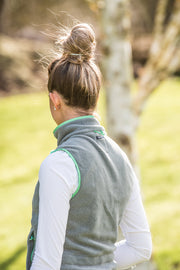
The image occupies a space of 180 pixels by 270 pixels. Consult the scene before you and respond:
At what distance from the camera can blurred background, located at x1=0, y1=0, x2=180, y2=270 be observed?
3670 millimetres

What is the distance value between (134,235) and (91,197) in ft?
1.27

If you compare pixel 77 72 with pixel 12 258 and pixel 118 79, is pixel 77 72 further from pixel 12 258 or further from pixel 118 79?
pixel 12 258

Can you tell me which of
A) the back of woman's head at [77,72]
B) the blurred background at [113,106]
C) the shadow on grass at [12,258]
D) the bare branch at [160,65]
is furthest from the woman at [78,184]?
the shadow on grass at [12,258]

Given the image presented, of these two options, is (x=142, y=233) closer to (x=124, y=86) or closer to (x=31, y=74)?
(x=124, y=86)

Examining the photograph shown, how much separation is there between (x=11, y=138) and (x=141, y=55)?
722 centimetres

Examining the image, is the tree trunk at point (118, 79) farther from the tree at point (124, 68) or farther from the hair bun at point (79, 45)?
the hair bun at point (79, 45)

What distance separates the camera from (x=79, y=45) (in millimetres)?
1606

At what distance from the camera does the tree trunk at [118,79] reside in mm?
3600

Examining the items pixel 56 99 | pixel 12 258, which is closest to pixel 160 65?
pixel 56 99

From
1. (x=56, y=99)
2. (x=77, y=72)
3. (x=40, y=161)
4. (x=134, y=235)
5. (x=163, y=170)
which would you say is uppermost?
(x=77, y=72)

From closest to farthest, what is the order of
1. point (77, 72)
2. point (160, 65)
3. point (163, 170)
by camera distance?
1. point (77, 72)
2. point (160, 65)
3. point (163, 170)

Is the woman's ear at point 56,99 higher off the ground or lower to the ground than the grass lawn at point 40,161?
higher

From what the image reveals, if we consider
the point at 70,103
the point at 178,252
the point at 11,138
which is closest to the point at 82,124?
the point at 70,103

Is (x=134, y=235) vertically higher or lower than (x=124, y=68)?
lower
